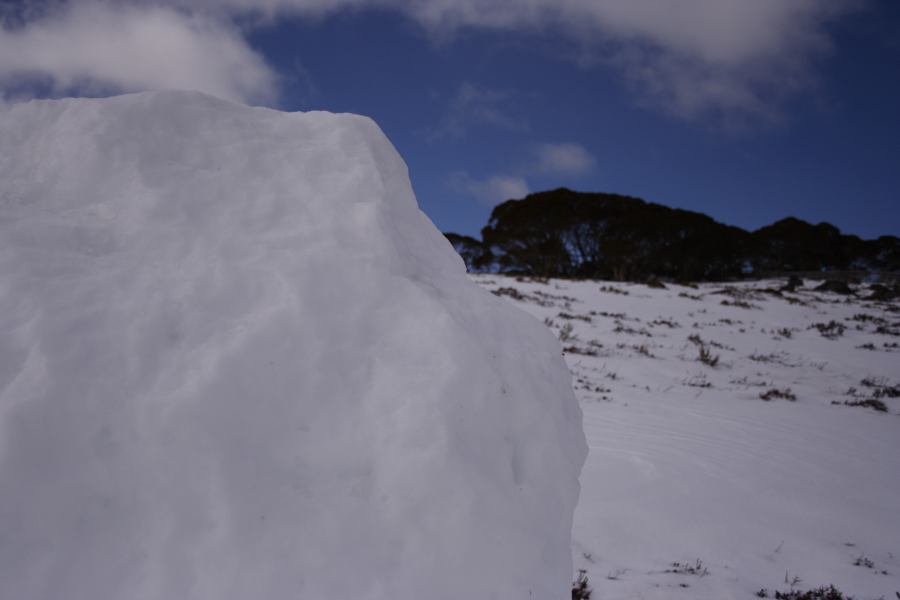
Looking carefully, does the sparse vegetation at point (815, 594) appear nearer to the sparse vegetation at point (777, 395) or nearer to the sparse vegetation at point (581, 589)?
the sparse vegetation at point (581, 589)

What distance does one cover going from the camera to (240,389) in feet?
4.09

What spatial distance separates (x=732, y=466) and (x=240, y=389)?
4.11m

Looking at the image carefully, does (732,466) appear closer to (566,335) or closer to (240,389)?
(240,389)

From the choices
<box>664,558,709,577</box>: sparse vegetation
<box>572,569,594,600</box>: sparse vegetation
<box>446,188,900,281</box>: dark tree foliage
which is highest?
<box>446,188,900,281</box>: dark tree foliage

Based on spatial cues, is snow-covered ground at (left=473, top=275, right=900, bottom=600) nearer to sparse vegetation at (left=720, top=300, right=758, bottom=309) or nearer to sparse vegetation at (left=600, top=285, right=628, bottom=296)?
sparse vegetation at (left=720, top=300, right=758, bottom=309)

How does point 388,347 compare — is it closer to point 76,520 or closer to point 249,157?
point 76,520

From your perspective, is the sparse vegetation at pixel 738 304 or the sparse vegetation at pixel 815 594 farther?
the sparse vegetation at pixel 738 304

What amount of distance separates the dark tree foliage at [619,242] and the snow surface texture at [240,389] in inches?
1023

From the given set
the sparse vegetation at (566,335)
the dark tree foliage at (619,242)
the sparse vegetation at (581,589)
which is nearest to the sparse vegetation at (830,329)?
the sparse vegetation at (566,335)

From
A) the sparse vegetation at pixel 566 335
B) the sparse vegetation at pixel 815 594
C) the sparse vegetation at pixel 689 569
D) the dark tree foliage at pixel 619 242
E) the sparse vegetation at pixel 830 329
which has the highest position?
the dark tree foliage at pixel 619 242

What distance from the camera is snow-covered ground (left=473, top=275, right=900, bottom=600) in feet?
8.31

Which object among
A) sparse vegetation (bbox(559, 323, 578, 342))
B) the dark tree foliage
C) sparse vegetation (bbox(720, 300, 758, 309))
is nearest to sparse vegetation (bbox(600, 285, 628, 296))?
sparse vegetation (bbox(720, 300, 758, 309))

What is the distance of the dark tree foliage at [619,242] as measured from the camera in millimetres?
28125

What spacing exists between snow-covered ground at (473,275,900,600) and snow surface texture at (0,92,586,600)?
1325 mm
